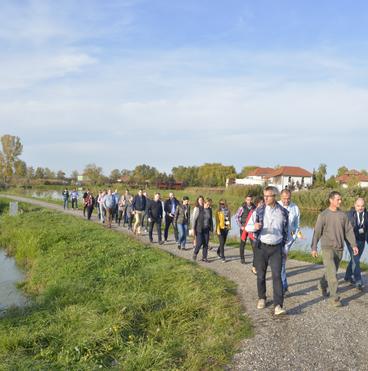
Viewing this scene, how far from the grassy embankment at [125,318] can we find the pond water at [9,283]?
360 millimetres

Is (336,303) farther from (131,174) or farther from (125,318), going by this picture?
(131,174)

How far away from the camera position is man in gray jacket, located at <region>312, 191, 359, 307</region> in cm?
757

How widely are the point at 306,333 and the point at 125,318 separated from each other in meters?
2.71

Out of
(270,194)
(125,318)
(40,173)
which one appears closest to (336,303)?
(270,194)

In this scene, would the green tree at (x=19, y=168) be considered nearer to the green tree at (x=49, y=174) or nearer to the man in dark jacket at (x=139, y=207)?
the green tree at (x=49, y=174)

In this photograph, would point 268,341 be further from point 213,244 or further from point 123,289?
point 213,244

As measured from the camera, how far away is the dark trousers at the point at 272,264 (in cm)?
690

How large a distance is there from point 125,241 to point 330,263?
8993 mm

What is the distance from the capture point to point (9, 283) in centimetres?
1319

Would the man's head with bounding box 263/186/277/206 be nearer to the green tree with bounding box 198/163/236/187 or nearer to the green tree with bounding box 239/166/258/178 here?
the green tree with bounding box 198/163/236/187

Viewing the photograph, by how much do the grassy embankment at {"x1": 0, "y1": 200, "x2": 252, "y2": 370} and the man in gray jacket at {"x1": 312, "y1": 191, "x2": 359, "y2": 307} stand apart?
1.68 metres

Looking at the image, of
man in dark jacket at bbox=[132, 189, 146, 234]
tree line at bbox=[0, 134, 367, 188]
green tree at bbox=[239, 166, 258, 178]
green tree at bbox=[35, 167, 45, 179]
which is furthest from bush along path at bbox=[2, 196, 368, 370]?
green tree at bbox=[239, 166, 258, 178]

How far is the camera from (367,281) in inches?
391

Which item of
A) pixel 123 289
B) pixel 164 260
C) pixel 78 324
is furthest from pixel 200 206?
pixel 78 324
